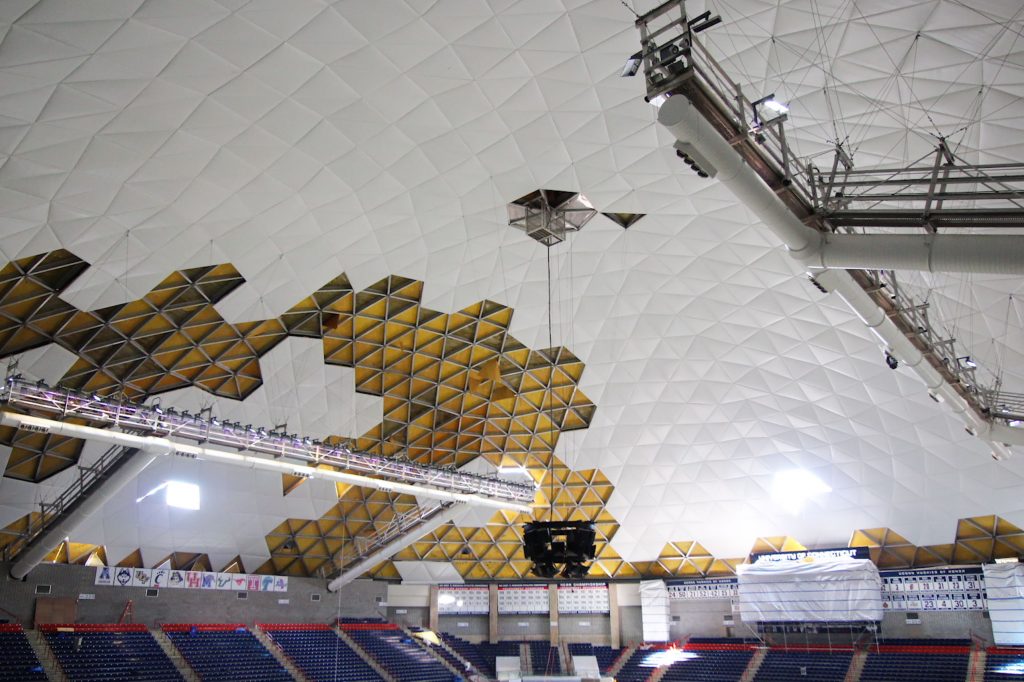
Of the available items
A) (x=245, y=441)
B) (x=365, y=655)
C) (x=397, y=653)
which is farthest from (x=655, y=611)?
(x=245, y=441)

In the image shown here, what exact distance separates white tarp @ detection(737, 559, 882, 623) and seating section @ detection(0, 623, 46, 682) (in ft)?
123

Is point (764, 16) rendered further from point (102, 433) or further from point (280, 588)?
point (280, 588)

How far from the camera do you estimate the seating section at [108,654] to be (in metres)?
31.3

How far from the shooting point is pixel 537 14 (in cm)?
1853

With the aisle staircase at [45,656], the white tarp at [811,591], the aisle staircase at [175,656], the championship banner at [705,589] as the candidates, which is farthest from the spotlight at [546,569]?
the championship banner at [705,589]

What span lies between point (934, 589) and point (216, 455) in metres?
39.0

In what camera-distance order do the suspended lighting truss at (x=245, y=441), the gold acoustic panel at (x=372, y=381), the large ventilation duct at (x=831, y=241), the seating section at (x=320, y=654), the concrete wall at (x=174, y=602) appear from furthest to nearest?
the seating section at (x=320, y=654) < the concrete wall at (x=174, y=602) < the gold acoustic panel at (x=372, y=381) < the suspended lighting truss at (x=245, y=441) < the large ventilation duct at (x=831, y=241)

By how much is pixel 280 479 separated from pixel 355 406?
682 cm

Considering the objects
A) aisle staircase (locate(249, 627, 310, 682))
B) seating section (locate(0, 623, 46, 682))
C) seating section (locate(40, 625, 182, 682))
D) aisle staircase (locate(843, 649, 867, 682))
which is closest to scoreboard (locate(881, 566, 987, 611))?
aisle staircase (locate(843, 649, 867, 682))

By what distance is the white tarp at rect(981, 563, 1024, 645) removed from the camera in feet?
121

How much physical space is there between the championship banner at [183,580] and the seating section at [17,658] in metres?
5.22

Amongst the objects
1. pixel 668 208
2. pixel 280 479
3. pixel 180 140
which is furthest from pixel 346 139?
pixel 280 479

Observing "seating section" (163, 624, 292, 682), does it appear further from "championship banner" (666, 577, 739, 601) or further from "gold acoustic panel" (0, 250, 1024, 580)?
"championship banner" (666, 577, 739, 601)

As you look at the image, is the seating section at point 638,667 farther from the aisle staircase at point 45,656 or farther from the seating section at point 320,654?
the aisle staircase at point 45,656
